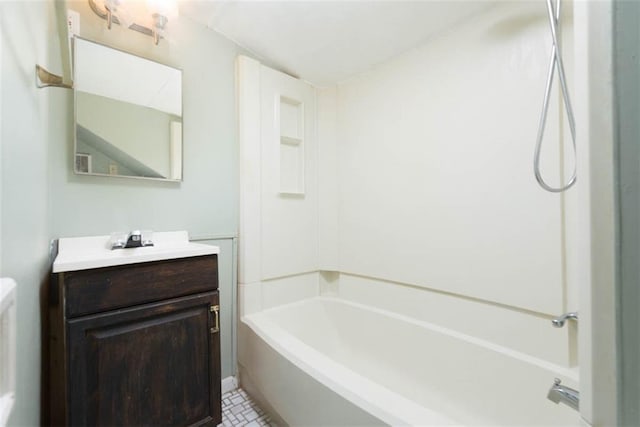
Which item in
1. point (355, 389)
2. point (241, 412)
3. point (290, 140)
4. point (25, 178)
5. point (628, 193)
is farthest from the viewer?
point (290, 140)

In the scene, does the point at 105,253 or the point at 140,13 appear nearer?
the point at 105,253

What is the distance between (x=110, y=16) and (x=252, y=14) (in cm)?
64

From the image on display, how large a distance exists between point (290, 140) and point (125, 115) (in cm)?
96

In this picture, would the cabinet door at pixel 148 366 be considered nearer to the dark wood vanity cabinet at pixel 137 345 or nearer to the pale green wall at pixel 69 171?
the dark wood vanity cabinet at pixel 137 345

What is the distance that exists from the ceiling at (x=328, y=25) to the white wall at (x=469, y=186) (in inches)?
4.5

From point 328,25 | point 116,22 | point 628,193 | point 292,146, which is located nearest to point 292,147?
point 292,146

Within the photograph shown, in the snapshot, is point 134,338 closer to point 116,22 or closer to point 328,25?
point 116,22

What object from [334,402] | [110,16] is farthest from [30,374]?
[110,16]

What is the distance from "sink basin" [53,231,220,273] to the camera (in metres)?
0.84

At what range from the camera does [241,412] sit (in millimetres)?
1354

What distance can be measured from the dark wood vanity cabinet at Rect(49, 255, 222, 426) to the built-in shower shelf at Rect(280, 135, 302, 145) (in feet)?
3.36

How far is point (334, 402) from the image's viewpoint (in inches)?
36.6

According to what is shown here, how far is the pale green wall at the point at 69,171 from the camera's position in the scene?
605 millimetres

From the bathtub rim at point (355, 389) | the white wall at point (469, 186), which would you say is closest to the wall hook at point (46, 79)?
the bathtub rim at point (355, 389)
